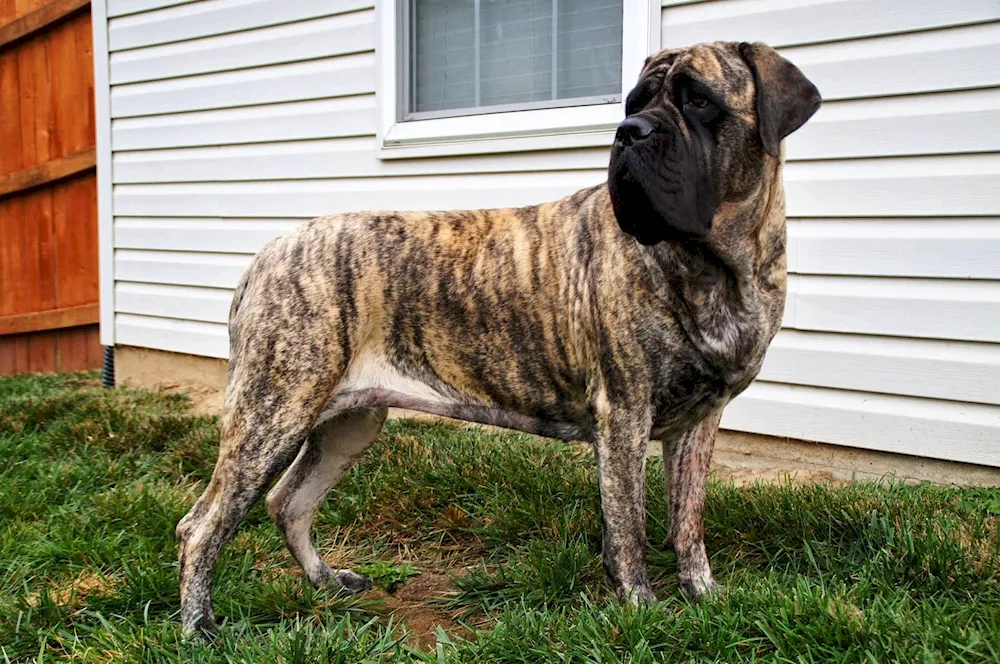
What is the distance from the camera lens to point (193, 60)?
6.61 metres

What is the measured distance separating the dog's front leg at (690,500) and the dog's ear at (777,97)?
1.02m

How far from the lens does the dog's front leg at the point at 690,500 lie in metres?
3.09

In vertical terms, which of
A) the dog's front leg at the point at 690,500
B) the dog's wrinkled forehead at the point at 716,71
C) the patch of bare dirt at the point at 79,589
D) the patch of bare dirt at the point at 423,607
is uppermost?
the dog's wrinkled forehead at the point at 716,71

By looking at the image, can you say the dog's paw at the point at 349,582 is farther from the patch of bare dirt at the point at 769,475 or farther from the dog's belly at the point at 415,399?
the patch of bare dirt at the point at 769,475

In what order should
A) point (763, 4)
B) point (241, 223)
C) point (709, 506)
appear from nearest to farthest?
1. point (709, 506)
2. point (763, 4)
3. point (241, 223)

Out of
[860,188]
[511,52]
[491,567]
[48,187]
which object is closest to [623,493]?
[491,567]

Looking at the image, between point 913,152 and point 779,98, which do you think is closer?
point 779,98

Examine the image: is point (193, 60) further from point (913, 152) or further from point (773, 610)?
point (773, 610)

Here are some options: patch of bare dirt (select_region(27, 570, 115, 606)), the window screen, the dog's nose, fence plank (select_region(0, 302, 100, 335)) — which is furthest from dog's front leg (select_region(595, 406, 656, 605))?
fence plank (select_region(0, 302, 100, 335))

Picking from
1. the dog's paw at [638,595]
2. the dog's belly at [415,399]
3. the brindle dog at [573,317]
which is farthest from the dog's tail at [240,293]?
the dog's paw at [638,595]

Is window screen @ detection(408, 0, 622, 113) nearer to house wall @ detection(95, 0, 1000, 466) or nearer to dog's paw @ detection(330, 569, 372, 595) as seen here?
house wall @ detection(95, 0, 1000, 466)

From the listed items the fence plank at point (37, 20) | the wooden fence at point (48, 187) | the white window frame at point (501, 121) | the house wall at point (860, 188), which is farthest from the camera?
the wooden fence at point (48, 187)

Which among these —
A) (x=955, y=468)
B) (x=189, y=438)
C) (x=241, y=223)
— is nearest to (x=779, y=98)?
(x=955, y=468)

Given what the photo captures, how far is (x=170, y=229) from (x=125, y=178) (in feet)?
2.40
